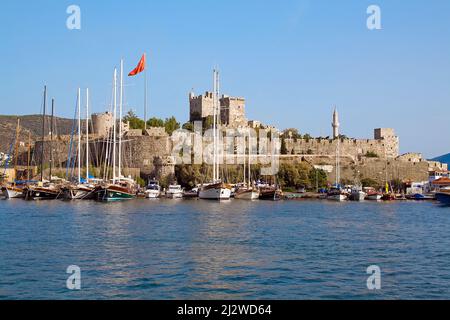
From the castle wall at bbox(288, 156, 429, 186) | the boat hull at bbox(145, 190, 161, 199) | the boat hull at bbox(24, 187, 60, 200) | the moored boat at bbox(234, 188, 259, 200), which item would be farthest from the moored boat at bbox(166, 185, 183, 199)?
the castle wall at bbox(288, 156, 429, 186)

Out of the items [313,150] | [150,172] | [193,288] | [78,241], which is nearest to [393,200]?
[313,150]

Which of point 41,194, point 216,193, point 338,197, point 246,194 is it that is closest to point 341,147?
point 338,197

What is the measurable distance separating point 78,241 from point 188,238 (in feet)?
9.89

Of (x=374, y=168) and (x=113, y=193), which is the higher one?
(x=374, y=168)

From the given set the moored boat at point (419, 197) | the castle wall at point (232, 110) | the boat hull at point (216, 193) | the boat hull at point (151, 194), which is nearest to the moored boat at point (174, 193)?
the boat hull at point (151, 194)

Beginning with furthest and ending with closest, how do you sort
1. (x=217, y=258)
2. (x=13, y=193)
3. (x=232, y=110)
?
1. (x=232, y=110)
2. (x=13, y=193)
3. (x=217, y=258)

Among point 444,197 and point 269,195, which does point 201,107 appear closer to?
point 269,195

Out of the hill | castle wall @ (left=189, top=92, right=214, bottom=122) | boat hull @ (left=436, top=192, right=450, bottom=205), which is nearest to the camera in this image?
boat hull @ (left=436, top=192, right=450, bottom=205)

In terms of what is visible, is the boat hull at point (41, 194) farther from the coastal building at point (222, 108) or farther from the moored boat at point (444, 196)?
the coastal building at point (222, 108)

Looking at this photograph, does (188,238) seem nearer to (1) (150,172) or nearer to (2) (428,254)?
(2) (428,254)

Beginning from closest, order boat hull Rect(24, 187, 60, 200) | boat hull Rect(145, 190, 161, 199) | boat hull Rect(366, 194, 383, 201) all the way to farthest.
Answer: boat hull Rect(24, 187, 60, 200), boat hull Rect(145, 190, 161, 199), boat hull Rect(366, 194, 383, 201)

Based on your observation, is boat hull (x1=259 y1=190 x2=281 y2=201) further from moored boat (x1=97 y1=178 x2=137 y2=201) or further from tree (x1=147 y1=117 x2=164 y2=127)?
tree (x1=147 y1=117 x2=164 y2=127)

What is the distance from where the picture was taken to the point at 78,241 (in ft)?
52.0

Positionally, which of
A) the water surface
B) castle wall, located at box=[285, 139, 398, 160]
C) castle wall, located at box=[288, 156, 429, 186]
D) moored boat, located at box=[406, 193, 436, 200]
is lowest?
the water surface
